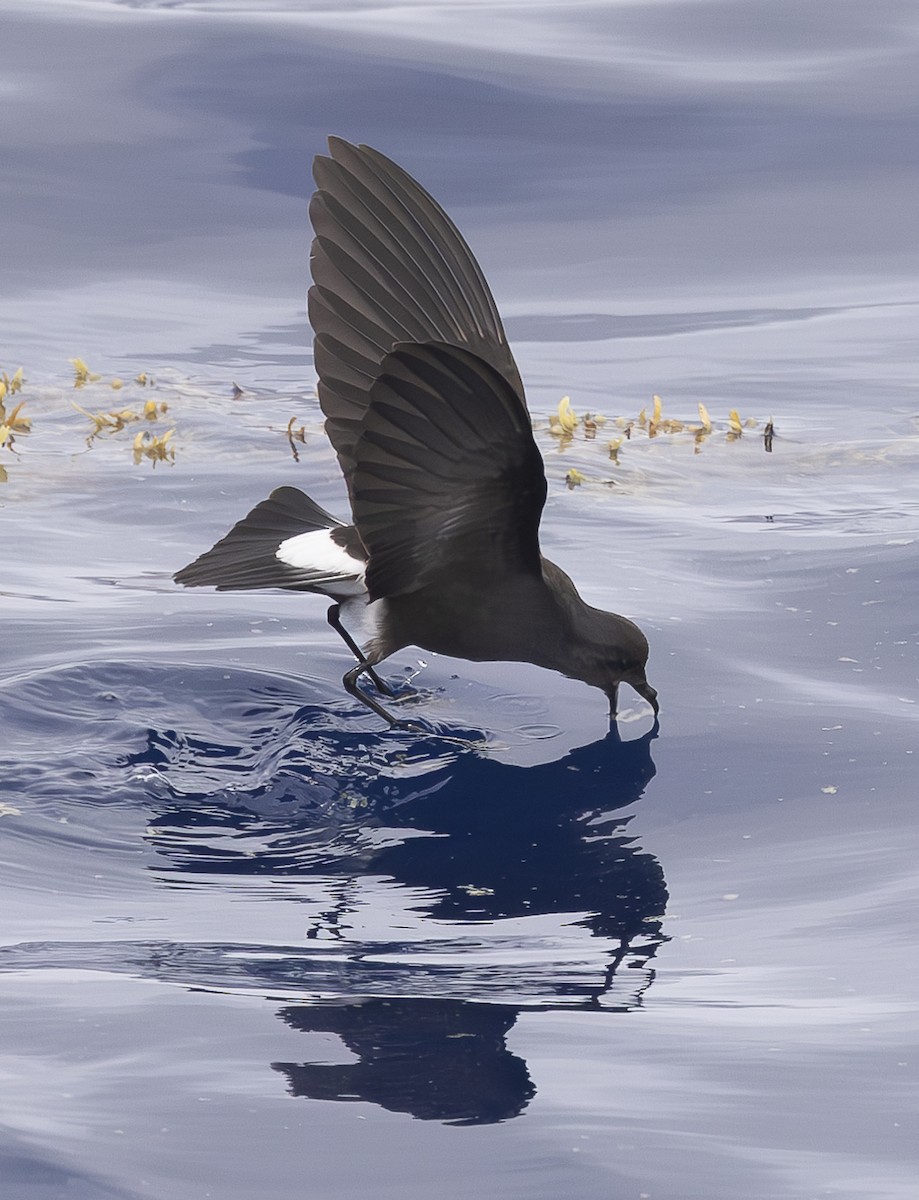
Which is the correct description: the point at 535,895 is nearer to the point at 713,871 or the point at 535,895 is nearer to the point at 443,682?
the point at 713,871

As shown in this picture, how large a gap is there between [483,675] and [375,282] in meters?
1.40

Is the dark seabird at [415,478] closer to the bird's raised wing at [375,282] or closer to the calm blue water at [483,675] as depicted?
the bird's raised wing at [375,282]

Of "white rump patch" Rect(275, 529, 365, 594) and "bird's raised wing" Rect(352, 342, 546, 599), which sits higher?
"bird's raised wing" Rect(352, 342, 546, 599)

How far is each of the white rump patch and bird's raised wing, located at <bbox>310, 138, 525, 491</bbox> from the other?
379 millimetres

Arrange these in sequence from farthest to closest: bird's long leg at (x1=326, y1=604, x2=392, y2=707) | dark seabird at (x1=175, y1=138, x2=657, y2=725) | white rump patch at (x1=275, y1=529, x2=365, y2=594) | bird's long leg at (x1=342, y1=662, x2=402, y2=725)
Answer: bird's long leg at (x1=326, y1=604, x2=392, y2=707), bird's long leg at (x1=342, y1=662, x2=402, y2=725), white rump patch at (x1=275, y1=529, x2=365, y2=594), dark seabird at (x1=175, y1=138, x2=657, y2=725)

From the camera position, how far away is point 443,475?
13.1ft

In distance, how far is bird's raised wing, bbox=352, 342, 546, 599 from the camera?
3.72 m

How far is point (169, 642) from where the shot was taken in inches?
214

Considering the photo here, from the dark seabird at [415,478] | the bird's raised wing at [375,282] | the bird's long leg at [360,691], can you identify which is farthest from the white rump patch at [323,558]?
the bird's raised wing at [375,282]

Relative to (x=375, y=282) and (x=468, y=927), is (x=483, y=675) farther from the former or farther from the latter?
(x=468, y=927)

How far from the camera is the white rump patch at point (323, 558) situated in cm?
473

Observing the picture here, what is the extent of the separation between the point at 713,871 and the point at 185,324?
230 inches

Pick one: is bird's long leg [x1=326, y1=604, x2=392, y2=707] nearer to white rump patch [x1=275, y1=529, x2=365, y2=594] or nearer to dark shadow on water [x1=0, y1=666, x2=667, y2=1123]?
dark shadow on water [x1=0, y1=666, x2=667, y2=1123]

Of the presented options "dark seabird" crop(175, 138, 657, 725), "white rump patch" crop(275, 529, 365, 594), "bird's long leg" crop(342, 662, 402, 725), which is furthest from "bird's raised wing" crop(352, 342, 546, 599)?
"bird's long leg" crop(342, 662, 402, 725)
